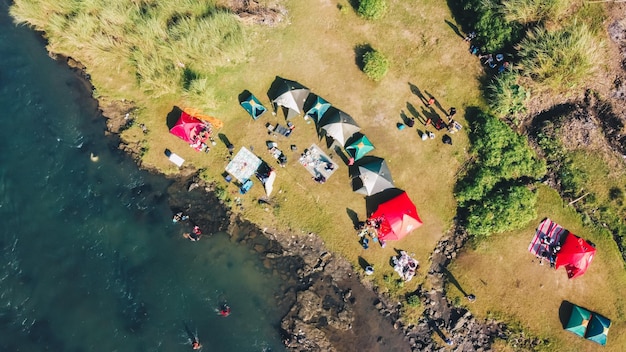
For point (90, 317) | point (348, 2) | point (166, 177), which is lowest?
point (90, 317)

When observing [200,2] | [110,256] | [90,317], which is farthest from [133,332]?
[200,2]

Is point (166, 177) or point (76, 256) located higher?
point (166, 177)

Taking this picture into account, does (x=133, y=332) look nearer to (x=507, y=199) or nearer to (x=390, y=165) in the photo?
(x=390, y=165)

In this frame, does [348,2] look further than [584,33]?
Yes

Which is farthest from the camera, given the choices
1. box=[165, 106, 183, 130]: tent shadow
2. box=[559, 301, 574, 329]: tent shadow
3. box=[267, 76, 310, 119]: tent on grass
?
box=[165, 106, 183, 130]: tent shadow

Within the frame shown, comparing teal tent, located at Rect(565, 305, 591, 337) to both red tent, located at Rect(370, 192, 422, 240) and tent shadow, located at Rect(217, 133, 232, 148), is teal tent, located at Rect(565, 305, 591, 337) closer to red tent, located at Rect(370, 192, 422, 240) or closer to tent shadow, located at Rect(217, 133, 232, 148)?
red tent, located at Rect(370, 192, 422, 240)

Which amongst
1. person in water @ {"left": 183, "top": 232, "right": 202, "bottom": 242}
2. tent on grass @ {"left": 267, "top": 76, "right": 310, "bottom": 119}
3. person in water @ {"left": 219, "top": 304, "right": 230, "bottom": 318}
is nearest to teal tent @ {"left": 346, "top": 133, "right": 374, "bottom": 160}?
tent on grass @ {"left": 267, "top": 76, "right": 310, "bottom": 119}

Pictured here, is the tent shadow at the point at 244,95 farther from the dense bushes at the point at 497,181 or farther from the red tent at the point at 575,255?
the red tent at the point at 575,255
